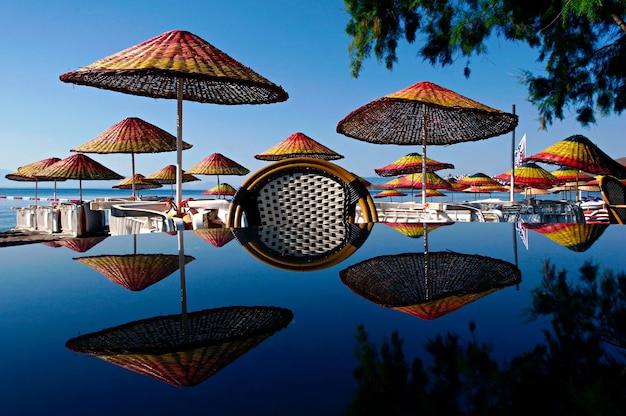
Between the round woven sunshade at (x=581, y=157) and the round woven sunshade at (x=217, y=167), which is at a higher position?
the round woven sunshade at (x=217, y=167)

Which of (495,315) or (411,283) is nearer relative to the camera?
(495,315)

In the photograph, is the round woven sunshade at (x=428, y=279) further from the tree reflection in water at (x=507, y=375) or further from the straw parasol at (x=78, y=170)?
the straw parasol at (x=78, y=170)

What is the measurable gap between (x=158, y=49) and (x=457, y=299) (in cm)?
382

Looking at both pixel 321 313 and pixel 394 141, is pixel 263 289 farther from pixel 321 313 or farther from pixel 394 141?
pixel 394 141

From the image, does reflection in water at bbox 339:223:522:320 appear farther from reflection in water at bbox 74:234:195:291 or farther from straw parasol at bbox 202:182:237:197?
straw parasol at bbox 202:182:237:197

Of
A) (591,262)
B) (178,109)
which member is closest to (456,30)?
(178,109)

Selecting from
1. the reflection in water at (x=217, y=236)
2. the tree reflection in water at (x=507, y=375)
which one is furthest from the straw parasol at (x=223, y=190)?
the tree reflection in water at (x=507, y=375)

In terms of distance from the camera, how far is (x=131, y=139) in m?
8.12

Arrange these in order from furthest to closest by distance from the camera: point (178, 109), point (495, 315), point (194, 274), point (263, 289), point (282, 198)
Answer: point (178, 109), point (282, 198), point (194, 274), point (263, 289), point (495, 315)

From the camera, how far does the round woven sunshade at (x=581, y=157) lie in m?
7.85

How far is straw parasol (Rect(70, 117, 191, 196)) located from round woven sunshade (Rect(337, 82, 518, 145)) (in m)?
3.72

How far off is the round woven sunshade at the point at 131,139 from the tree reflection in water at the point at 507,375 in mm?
8439

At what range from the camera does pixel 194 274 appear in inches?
28.7

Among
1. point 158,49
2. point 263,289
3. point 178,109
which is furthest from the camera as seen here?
point 178,109
